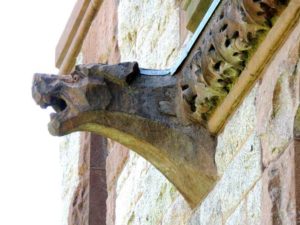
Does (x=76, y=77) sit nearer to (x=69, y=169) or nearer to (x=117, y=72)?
(x=117, y=72)

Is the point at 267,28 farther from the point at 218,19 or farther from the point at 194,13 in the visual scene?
the point at 194,13

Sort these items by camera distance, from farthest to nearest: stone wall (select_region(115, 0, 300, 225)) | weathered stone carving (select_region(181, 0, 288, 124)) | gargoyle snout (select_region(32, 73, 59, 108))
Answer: gargoyle snout (select_region(32, 73, 59, 108)) → weathered stone carving (select_region(181, 0, 288, 124)) → stone wall (select_region(115, 0, 300, 225))

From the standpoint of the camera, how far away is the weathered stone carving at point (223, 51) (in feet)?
14.7

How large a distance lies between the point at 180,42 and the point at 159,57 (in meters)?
0.27

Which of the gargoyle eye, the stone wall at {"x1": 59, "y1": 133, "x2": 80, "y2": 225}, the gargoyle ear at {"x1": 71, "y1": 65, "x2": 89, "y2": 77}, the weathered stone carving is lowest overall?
the stone wall at {"x1": 59, "y1": 133, "x2": 80, "y2": 225}

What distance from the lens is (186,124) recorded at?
199 inches

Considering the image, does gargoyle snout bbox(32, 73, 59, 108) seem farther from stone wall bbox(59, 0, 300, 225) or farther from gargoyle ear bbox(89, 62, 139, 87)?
stone wall bbox(59, 0, 300, 225)

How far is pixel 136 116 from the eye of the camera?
510cm

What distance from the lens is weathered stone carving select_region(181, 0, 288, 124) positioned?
447 cm

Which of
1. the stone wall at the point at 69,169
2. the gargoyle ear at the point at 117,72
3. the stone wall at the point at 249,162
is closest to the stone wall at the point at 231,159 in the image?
the stone wall at the point at 249,162

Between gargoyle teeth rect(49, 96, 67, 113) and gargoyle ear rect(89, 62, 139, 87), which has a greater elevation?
gargoyle ear rect(89, 62, 139, 87)

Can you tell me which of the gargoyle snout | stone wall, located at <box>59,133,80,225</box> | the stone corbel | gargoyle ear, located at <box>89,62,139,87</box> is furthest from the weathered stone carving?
stone wall, located at <box>59,133,80,225</box>

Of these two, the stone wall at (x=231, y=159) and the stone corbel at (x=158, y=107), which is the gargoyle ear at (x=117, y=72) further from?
the stone wall at (x=231, y=159)

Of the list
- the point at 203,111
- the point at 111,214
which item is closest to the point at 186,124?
the point at 203,111
